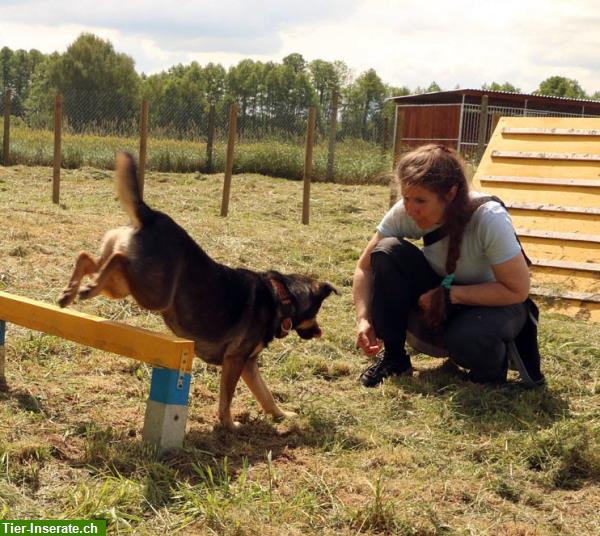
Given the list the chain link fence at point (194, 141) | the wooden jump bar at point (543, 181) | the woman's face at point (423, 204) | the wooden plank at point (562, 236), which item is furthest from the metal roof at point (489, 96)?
the woman's face at point (423, 204)

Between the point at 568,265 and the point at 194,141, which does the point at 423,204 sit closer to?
the point at 568,265

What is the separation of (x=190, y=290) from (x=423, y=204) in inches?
51.5

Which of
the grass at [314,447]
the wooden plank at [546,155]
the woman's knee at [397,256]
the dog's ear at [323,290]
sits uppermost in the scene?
the wooden plank at [546,155]

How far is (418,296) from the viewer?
4.61m

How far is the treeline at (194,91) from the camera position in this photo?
64.8 feet

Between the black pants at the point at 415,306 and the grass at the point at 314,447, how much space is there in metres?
0.20

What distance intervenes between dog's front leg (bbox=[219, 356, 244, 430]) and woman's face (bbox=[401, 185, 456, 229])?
1.22 meters

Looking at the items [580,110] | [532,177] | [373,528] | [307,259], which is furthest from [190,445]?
[580,110]

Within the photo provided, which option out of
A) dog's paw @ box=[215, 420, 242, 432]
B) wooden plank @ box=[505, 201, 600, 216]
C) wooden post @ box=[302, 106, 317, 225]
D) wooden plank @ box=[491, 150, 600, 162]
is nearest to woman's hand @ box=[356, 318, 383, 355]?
dog's paw @ box=[215, 420, 242, 432]

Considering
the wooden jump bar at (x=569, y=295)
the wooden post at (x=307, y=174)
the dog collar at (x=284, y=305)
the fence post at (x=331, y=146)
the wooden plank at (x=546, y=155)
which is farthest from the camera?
the fence post at (x=331, y=146)

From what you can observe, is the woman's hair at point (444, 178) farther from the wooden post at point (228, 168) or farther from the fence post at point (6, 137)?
the fence post at point (6, 137)

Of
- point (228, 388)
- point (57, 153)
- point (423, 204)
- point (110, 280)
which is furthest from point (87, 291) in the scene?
point (57, 153)

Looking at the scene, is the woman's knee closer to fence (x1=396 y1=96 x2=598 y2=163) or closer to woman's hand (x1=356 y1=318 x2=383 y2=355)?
woman's hand (x1=356 y1=318 x2=383 y2=355)

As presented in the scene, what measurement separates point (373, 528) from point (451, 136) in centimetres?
2600
